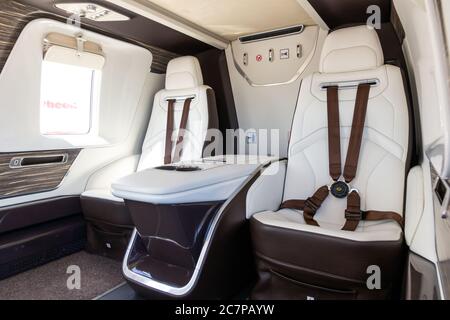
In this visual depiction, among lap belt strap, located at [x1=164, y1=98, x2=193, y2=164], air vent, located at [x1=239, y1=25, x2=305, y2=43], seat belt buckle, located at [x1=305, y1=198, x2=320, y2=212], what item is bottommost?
seat belt buckle, located at [x1=305, y1=198, x2=320, y2=212]

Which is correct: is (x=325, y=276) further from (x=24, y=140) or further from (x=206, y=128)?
→ (x=24, y=140)

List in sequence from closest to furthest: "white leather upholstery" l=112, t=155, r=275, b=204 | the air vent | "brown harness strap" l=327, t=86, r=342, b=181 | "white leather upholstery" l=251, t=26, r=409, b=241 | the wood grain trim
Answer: "white leather upholstery" l=112, t=155, r=275, b=204 → "white leather upholstery" l=251, t=26, r=409, b=241 → "brown harness strap" l=327, t=86, r=342, b=181 → the wood grain trim → the air vent

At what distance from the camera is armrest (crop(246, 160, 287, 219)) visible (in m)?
1.79

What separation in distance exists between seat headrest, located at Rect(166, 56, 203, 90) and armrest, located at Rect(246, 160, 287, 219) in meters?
1.17

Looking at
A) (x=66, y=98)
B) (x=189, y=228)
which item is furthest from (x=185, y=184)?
(x=66, y=98)

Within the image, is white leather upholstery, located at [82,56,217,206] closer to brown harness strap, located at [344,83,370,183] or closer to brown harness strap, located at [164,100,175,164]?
brown harness strap, located at [164,100,175,164]

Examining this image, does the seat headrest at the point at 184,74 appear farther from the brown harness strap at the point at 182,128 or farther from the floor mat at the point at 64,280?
the floor mat at the point at 64,280

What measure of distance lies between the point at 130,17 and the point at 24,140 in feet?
3.76

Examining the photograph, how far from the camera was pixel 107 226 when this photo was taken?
2.36m

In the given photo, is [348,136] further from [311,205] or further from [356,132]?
[311,205]

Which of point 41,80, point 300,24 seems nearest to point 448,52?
point 300,24

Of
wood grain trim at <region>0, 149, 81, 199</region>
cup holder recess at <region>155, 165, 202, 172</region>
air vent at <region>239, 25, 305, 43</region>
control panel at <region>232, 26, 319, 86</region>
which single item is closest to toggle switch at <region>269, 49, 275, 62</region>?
control panel at <region>232, 26, 319, 86</region>

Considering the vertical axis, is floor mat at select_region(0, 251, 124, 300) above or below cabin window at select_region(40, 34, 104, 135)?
below

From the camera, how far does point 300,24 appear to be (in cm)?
255
